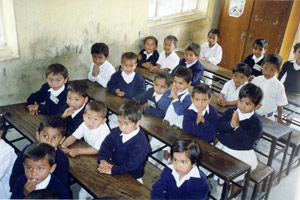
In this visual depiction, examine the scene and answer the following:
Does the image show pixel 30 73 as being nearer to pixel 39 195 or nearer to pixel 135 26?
pixel 135 26

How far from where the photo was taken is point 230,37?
6086 millimetres

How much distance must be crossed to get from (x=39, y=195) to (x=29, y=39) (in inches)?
105

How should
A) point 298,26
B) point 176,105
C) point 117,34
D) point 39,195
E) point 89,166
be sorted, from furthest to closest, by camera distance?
point 298,26 < point 117,34 < point 176,105 < point 89,166 < point 39,195

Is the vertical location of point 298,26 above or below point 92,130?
above

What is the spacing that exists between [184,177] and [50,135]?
1122 millimetres

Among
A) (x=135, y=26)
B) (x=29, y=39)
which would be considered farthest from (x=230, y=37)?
(x=29, y=39)

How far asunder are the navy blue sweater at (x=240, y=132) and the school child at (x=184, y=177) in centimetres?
86

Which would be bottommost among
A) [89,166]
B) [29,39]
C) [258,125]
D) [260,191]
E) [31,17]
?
[260,191]

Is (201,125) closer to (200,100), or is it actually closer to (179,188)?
(200,100)

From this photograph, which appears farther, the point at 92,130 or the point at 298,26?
the point at 298,26

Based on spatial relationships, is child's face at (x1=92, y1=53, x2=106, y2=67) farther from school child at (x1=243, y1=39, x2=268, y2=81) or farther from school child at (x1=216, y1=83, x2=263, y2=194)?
school child at (x1=243, y1=39, x2=268, y2=81)

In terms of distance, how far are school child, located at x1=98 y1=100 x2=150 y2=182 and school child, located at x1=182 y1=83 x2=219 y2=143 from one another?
24.5 inches

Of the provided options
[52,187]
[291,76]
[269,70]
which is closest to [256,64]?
[291,76]

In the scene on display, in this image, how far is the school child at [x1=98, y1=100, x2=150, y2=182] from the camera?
222 centimetres
